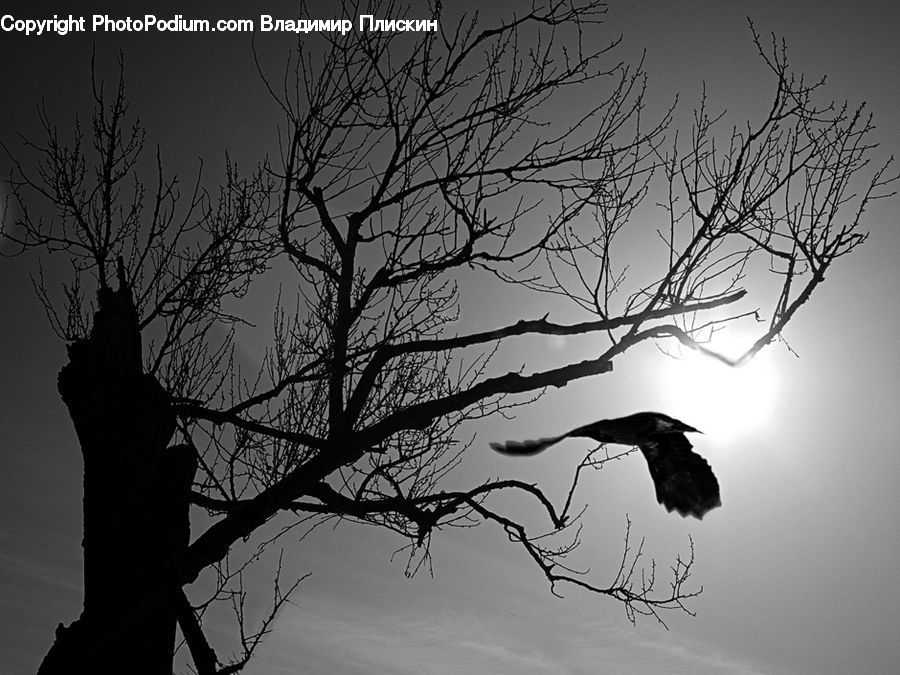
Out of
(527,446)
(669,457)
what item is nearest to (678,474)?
(669,457)

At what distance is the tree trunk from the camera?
4.70m

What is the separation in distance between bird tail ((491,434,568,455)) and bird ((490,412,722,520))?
411 mm

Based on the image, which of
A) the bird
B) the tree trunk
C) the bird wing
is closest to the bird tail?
the bird

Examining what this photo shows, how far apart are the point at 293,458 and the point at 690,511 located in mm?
4588

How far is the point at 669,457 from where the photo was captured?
3400 mm

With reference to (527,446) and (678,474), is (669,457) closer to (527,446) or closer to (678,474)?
(678,474)

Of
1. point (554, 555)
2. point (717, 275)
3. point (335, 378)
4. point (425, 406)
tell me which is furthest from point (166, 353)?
point (717, 275)

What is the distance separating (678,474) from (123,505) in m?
3.60

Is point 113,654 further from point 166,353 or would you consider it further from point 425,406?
point 166,353

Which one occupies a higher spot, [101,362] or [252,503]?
[101,362]

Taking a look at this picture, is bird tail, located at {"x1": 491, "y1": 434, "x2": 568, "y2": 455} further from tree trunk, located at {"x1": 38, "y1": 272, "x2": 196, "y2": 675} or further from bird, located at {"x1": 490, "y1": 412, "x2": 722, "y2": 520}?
tree trunk, located at {"x1": 38, "y1": 272, "x2": 196, "y2": 675}

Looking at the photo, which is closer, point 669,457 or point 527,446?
point 527,446

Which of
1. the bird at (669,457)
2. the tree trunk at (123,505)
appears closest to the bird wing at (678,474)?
the bird at (669,457)

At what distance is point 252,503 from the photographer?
15.7ft
